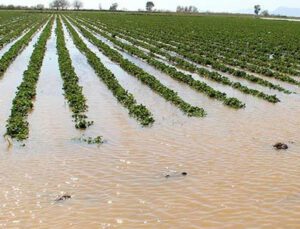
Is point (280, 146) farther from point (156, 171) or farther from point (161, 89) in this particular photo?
point (161, 89)

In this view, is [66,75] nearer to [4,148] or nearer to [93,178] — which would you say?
[4,148]

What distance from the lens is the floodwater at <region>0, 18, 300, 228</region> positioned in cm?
775

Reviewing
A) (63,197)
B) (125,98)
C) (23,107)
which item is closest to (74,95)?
(125,98)

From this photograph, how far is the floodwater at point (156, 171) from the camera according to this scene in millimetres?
7746

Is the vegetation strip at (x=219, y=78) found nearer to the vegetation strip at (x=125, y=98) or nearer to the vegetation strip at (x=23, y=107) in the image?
the vegetation strip at (x=125, y=98)

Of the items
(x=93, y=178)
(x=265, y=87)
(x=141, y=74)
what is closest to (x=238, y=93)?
(x=265, y=87)

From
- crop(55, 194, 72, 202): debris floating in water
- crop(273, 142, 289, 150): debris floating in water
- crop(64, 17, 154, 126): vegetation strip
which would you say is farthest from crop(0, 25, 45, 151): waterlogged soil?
crop(273, 142, 289, 150): debris floating in water

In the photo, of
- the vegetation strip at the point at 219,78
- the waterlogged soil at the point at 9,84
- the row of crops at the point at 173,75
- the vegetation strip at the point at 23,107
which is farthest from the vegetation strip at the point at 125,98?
the vegetation strip at the point at 219,78

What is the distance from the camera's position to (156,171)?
383 inches

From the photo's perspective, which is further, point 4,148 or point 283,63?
point 283,63

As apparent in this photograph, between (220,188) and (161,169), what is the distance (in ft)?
5.01

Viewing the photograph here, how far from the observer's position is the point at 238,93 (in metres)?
18.3

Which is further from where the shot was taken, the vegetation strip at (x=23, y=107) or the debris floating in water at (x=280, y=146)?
the vegetation strip at (x=23, y=107)

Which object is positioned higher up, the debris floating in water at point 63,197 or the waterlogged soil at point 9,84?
the debris floating in water at point 63,197
